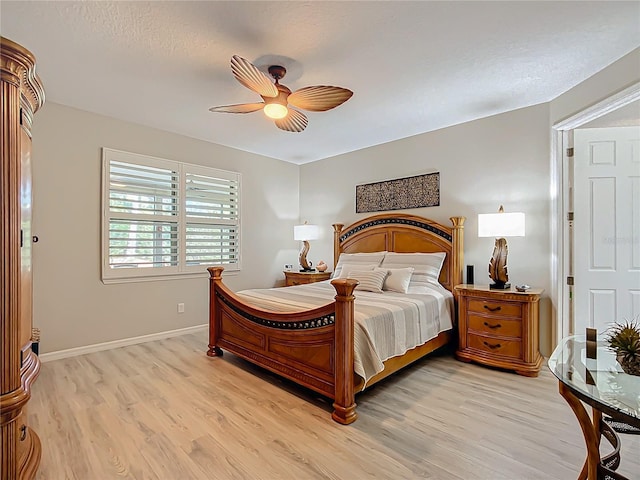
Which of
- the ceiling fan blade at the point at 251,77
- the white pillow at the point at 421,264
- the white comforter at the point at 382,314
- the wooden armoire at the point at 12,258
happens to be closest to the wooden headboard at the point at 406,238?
the white pillow at the point at 421,264

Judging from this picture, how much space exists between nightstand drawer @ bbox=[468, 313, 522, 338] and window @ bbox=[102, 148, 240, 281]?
129 inches

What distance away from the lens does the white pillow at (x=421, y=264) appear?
3734 mm

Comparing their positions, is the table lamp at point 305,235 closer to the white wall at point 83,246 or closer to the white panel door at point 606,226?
the white wall at point 83,246

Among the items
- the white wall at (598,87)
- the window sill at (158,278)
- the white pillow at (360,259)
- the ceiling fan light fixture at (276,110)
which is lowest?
the window sill at (158,278)

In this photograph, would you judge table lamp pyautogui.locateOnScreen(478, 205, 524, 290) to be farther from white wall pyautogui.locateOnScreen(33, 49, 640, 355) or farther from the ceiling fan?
the ceiling fan

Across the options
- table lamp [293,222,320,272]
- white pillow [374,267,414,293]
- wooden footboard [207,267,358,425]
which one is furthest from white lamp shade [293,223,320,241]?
wooden footboard [207,267,358,425]

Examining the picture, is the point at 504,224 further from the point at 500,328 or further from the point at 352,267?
the point at 352,267

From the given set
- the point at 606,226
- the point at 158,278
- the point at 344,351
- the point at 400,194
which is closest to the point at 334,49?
the point at 344,351

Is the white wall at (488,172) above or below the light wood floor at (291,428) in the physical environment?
above

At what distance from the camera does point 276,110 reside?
8.61 ft

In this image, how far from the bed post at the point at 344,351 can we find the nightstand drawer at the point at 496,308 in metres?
1.69

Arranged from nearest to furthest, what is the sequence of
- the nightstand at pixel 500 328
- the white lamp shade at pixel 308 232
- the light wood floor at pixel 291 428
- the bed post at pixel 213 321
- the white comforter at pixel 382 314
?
the light wood floor at pixel 291 428 < the white comforter at pixel 382 314 < the nightstand at pixel 500 328 < the bed post at pixel 213 321 < the white lamp shade at pixel 308 232

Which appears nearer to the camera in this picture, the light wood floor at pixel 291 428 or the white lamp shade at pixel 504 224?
the light wood floor at pixel 291 428

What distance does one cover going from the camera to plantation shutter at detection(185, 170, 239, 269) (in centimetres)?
447
